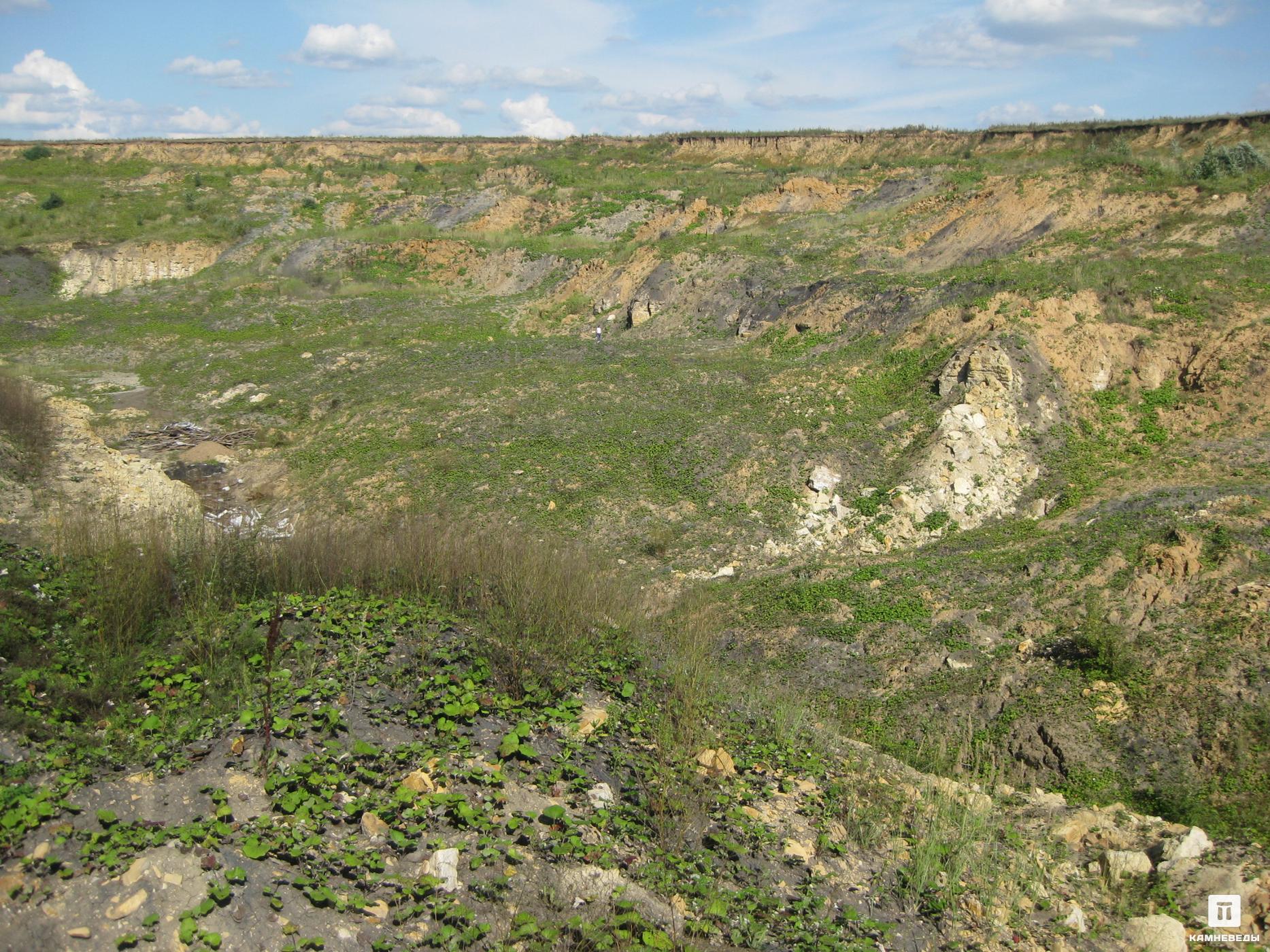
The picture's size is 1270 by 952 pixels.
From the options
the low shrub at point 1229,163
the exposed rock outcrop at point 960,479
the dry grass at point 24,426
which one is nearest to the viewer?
the exposed rock outcrop at point 960,479

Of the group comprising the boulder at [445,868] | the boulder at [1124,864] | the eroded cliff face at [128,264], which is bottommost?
the boulder at [1124,864]

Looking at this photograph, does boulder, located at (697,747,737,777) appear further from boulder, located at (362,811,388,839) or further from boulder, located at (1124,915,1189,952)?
boulder, located at (1124,915,1189,952)

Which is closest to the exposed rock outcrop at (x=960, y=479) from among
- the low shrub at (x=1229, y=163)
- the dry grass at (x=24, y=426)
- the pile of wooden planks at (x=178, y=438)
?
the low shrub at (x=1229, y=163)

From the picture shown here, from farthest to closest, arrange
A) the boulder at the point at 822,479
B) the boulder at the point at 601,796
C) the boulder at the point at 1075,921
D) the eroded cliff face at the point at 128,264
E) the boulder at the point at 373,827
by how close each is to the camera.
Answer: the eroded cliff face at the point at 128,264 < the boulder at the point at 822,479 < the boulder at the point at 601,796 < the boulder at the point at 1075,921 < the boulder at the point at 373,827

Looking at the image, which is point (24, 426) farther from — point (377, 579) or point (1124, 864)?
point (1124, 864)

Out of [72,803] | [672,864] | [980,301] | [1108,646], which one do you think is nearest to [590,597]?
[672,864]

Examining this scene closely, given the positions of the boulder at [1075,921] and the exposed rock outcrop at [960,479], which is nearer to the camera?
the boulder at [1075,921]

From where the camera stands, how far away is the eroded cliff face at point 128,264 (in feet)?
100

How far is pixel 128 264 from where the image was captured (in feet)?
103

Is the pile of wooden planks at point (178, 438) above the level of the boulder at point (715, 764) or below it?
above

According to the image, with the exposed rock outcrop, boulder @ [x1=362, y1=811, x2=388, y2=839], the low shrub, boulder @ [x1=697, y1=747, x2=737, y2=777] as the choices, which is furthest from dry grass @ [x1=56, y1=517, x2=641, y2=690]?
the low shrub

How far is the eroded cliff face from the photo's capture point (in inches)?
1206

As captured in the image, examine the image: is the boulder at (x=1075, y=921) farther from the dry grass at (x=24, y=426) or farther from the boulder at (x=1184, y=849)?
the dry grass at (x=24, y=426)

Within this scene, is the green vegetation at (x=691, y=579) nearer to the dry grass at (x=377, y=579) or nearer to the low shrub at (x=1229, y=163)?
the dry grass at (x=377, y=579)
